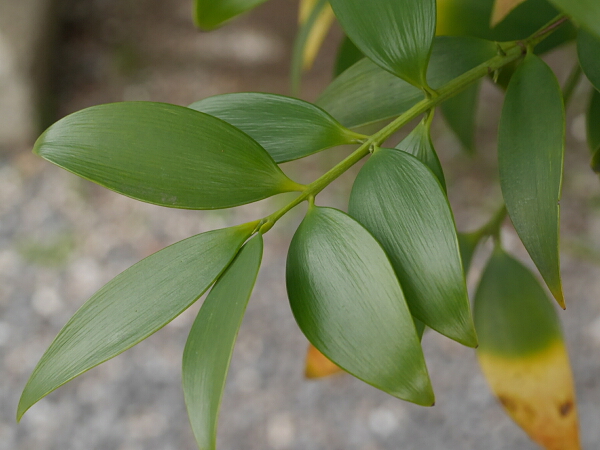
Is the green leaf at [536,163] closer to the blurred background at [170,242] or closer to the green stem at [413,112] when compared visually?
the green stem at [413,112]

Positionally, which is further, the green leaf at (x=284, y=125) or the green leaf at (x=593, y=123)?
the green leaf at (x=593, y=123)

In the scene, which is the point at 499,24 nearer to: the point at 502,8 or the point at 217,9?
the point at 502,8

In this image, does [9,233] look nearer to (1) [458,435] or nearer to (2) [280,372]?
(2) [280,372]

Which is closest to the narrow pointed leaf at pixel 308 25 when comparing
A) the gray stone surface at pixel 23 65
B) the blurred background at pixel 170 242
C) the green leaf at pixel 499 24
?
the green leaf at pixel 499 24

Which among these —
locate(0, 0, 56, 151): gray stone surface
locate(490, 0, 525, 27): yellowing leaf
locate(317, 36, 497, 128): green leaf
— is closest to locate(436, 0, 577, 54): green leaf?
locate(490, 0, 525, 27): yellowing leaf

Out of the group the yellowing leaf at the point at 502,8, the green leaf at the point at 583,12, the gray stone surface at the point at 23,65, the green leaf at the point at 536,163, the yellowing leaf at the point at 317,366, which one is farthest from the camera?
the gray stone surface at the point at 23,65

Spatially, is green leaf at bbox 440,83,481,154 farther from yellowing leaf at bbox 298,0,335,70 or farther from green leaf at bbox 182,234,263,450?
green leaf at bbox 182,234,263,450

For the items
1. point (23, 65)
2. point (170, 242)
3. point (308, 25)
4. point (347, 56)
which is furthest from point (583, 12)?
point (23, 65)

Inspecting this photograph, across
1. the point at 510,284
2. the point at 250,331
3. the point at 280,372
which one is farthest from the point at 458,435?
the point at 510,284
